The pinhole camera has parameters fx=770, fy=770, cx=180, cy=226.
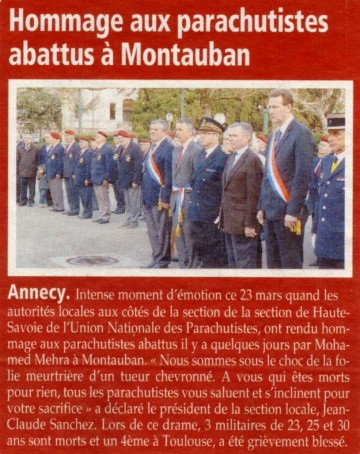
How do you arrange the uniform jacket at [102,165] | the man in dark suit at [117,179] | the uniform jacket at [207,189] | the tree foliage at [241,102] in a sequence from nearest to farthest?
1. the tree foliage at [241,102]
2. the uniform jacket at [207,189]
3. the man in dark suit at [117,179]
4. the uniform jacket at [102,165]

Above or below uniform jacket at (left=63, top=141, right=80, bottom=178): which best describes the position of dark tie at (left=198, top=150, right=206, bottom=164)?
below

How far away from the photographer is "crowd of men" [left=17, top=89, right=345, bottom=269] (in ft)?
7.53

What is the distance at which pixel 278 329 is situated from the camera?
225 centimetres

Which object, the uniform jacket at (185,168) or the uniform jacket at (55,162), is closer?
the uniform jacket at (185,168)

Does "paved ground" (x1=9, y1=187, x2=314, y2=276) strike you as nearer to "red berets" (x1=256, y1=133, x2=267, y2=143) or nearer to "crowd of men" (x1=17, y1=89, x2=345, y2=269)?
"crowd of men" (x1=17, y1=89, x2=345, y2=269)

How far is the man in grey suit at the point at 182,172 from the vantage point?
8.63 feet

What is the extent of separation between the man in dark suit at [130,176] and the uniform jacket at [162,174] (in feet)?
0.13

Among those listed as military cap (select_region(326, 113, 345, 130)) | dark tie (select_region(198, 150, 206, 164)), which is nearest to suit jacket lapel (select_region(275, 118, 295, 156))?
military cap (select_region(326, 113, 345, 130))

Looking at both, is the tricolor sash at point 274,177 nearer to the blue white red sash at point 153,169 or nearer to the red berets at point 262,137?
the red berets at point 262,137

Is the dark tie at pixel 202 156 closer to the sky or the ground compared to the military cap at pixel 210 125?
closer to the ground

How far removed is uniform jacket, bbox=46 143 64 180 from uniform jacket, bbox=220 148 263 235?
696 mm

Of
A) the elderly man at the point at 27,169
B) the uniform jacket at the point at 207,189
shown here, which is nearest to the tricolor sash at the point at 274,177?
the uniform jacket at the point at 207,189

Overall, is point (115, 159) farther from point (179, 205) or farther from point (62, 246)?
point (62, 246)

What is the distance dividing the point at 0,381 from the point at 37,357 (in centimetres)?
13
